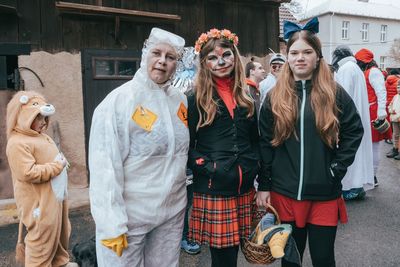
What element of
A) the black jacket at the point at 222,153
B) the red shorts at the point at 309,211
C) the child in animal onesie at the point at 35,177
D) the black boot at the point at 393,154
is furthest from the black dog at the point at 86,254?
the black boot at the point at 393,154

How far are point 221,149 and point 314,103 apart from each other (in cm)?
63

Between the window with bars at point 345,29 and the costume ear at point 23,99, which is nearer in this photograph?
the costume ear at point 23,99

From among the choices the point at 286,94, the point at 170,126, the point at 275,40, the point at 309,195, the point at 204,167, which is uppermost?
the point at 275,40

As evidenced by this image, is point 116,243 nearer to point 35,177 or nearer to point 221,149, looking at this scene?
point 221,149

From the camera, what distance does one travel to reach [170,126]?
84.0 inches

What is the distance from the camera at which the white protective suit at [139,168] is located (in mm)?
1991

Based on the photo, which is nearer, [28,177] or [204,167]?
[204,167]

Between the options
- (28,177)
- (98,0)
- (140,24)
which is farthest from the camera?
(140,24)

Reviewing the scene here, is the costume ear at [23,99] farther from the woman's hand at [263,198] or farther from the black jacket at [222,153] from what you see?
the woman's hand at [263,198]

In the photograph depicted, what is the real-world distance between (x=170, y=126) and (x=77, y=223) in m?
3.22

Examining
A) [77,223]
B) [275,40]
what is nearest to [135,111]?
[77,223]

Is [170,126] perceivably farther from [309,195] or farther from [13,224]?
[13,224]

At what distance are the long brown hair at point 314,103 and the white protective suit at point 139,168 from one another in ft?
1.91

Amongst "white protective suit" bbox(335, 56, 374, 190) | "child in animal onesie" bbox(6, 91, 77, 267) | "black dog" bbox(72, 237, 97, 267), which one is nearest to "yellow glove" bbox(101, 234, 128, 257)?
"black dog" bbox(72, 237, 97, 267)
